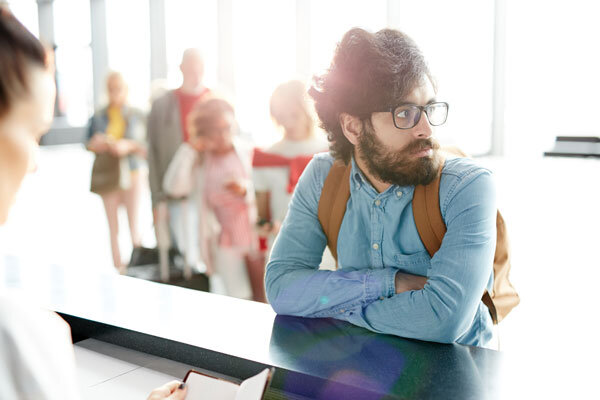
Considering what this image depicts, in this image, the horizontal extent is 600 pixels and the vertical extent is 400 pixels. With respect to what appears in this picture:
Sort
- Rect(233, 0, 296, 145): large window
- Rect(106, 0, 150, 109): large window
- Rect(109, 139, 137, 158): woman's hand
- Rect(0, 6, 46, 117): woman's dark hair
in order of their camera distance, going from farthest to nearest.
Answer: Rect(106, 0, 150, 109): large window → Rect(233, 0, 296, 145): large window → Rect(109, 139, 137, 158): woman's hand → Rect(0, 6, 46, 117): woman's dark hair

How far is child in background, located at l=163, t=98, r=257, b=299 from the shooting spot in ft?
14.1

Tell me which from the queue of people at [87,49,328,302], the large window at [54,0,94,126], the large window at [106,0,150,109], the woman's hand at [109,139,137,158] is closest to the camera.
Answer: the queue of people at [87,49,328,302]

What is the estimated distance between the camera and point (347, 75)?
1840 mm

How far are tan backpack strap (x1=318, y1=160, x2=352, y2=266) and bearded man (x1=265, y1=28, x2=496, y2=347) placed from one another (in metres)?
0.02

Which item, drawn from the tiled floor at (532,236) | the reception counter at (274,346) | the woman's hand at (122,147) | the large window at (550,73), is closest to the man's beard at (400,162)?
the tiled floor at (532,236)

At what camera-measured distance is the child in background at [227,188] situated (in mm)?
4285

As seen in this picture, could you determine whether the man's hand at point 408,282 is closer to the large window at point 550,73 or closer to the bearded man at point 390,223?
the bearded man at point 390,223

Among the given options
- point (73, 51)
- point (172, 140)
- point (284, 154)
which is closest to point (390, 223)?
point (284, 154)

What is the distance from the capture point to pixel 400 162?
1.77m

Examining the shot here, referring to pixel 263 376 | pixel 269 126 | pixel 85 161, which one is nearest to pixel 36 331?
pixel 263 376

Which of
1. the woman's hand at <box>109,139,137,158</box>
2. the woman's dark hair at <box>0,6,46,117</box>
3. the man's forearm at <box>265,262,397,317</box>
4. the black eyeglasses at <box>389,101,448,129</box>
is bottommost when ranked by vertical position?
the man's forearm at <box>265,262,397,317</box>

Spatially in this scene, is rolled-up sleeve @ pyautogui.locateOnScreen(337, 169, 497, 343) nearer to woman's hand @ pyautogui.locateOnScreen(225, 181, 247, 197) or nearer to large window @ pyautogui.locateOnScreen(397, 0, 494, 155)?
woman's hand @ pyautogui.locateOnScreen(225, 181, 247, 197)

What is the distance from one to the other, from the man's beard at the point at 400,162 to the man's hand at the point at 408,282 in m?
0.26

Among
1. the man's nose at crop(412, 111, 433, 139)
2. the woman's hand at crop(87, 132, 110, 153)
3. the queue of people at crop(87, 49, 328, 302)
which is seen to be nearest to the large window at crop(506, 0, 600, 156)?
the queue of people at crop(87, 49, 328, 302)
